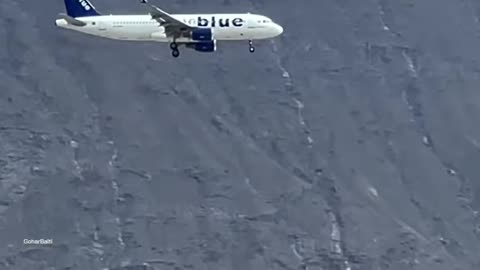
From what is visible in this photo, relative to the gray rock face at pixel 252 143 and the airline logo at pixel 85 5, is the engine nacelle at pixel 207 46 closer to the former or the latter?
the airline logo at pixel 85 5

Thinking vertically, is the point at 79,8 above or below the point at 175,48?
above

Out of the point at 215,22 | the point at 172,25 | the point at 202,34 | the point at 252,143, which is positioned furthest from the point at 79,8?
the point at 252,143

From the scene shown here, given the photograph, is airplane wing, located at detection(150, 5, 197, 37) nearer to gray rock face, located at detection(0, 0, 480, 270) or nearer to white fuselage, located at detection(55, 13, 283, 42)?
white fuselage, located at detection(55, 13, 283, 42)

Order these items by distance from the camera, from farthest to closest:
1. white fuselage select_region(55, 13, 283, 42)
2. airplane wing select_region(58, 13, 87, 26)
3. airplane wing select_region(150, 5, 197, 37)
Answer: airplane wing select_region(58, 13, 87, 26), white fuselage select_region(55, 13, 283, 42), airplane wing select_region(150, 5, 197, 37)

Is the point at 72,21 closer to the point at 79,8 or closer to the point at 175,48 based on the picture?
the point at 79,8

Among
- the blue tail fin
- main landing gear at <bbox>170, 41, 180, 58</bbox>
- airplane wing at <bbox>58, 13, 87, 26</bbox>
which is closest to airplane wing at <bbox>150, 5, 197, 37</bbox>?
main landing gear at <bbox>170, 41, 180, 58</bbox>

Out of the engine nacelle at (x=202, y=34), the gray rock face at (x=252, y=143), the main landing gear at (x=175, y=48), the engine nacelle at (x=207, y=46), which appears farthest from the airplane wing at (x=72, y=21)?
the gray rock face at (x=252, y=143)
